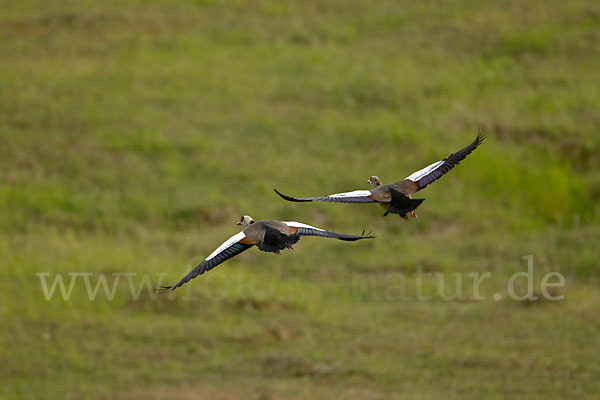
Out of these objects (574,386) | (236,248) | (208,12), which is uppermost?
(208,12)

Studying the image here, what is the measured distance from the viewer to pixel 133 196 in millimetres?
24641

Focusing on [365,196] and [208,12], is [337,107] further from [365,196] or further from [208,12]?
[365,196]

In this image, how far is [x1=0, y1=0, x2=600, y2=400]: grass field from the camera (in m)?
18.6

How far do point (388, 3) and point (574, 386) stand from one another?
19690 mm

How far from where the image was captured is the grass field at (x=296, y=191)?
1856 centimetres

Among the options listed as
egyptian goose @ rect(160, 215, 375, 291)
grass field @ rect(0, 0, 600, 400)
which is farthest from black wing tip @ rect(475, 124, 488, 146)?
grass field @ rect(0, 0, 600, 400)

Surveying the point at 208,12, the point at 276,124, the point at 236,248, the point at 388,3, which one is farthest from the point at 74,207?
the point at 236,248

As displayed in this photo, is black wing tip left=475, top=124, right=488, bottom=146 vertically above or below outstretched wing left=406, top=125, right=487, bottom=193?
above

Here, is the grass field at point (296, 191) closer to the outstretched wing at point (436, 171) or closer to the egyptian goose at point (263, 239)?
the outstretched wing at point (436, 171)

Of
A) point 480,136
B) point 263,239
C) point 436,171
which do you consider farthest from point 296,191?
point 263,239

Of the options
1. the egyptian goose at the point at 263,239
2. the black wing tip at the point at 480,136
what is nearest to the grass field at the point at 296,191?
the black wing tip at the point at 480,136

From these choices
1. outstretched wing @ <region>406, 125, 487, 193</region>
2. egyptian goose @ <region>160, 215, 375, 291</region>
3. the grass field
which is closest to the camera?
egyptian goose @ <region>160, 215, 375, 291</region>

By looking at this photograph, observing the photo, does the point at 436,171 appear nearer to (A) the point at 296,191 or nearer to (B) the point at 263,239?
(B) the point at 263,239

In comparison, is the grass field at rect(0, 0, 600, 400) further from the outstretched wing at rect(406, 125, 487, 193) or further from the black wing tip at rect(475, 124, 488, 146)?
the outstretched wing at rect(406, 125, 487, 193)
